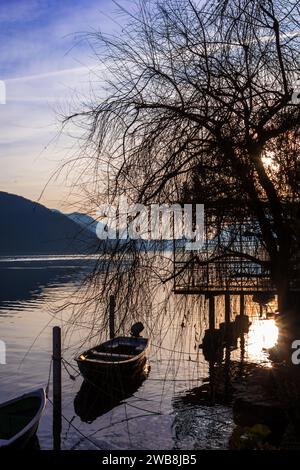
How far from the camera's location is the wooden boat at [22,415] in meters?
13.9

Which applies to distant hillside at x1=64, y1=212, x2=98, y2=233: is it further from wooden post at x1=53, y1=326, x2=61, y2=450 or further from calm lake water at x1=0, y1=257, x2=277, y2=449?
wooden post at x1=53, y1=326, x2=61, y2=450

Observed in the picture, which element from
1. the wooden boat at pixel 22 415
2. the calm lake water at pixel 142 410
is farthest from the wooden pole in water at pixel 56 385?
the wooden boat at pixel 22 415

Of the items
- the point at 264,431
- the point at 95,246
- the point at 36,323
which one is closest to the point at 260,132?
the point at 95,246

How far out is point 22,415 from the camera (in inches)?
589

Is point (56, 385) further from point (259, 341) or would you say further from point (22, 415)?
point (259, 341)

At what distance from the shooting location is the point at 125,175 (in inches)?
209

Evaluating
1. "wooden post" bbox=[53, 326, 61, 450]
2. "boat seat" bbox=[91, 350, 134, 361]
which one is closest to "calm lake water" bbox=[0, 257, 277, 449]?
"wooden post" bbox=[53, 326, 61, 450]

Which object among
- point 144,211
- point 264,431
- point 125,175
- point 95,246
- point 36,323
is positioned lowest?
point 36,323

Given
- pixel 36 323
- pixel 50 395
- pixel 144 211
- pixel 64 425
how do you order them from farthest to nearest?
pixel 36 323
pixel 50 395
pixel 64 425
pixel 144 211

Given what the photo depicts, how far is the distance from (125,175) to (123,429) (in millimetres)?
13177

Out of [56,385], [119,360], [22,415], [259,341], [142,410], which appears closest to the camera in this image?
[22,415]

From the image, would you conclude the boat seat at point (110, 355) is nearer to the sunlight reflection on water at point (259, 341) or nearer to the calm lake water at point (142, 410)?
the calm lake water at point (142, 410)

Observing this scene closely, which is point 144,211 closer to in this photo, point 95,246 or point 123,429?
point 95,246

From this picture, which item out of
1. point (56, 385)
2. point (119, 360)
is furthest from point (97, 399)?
point (56, 385)
